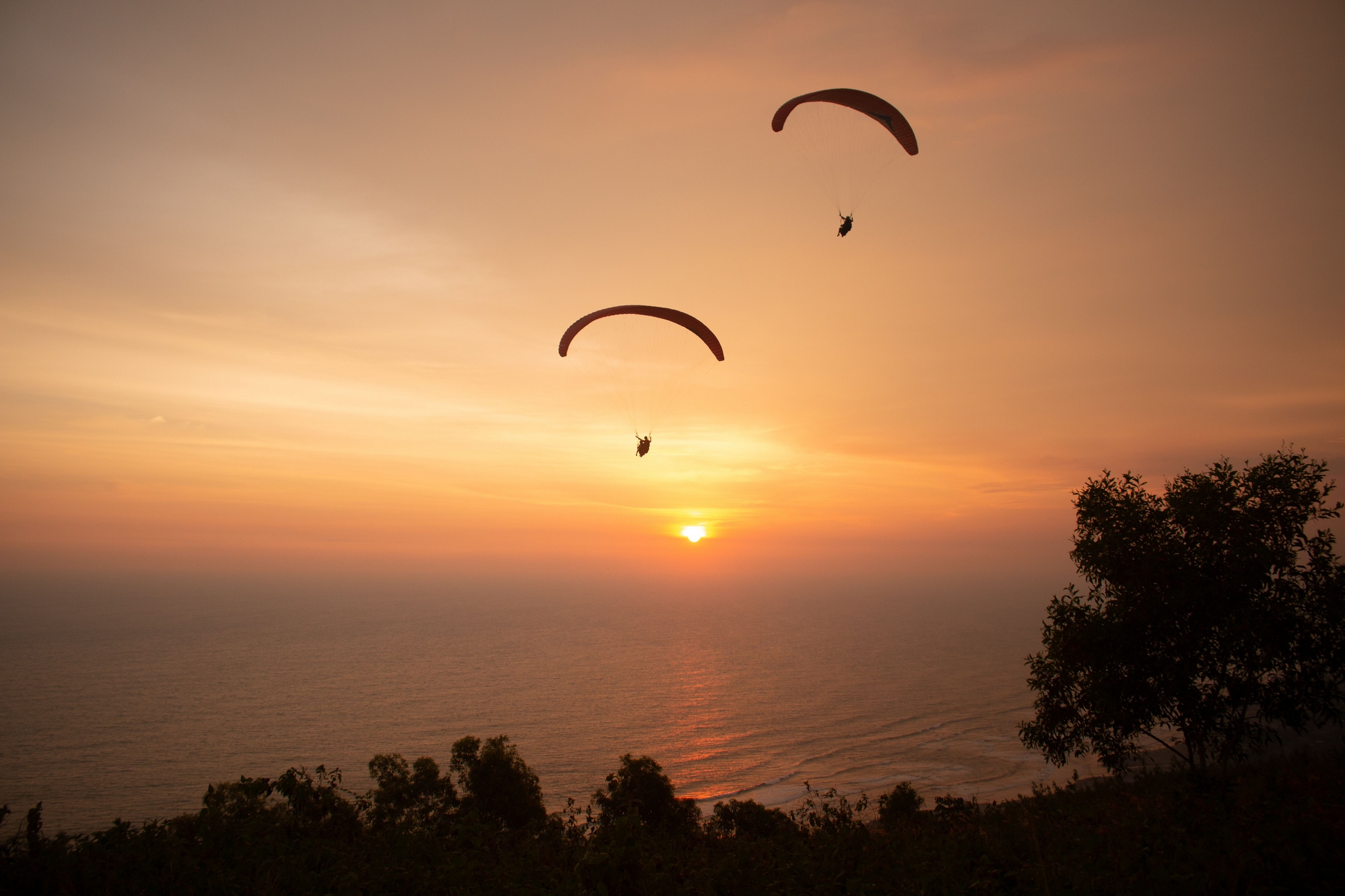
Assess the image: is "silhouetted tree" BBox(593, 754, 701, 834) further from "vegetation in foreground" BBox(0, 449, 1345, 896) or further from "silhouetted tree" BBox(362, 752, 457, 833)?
"vegetation in foreground" BBox(0, 449, 1345, 896)

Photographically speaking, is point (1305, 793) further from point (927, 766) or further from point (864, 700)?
point (864, 700)

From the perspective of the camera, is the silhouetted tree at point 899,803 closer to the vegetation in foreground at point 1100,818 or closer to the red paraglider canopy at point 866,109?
the vegetation in foreground at point 1100,818

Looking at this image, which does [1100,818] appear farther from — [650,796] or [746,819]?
[650,796]

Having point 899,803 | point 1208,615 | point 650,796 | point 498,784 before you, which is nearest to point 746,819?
point 650,796

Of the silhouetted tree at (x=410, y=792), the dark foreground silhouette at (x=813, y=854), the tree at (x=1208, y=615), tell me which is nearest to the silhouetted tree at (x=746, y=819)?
the dark foreground silhouette at (x=813, y=854)

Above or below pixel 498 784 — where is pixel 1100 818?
above

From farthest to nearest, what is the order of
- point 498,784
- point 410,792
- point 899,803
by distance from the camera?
point 899,803 < point 498,784 < point 410,792
